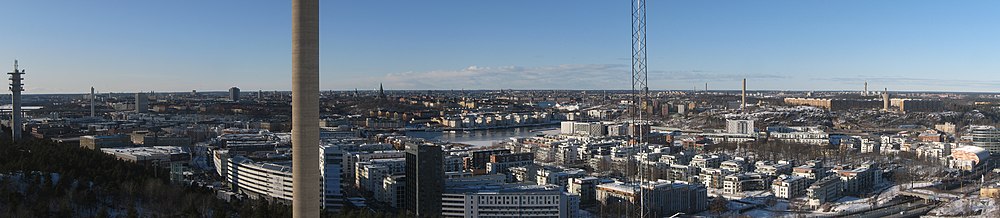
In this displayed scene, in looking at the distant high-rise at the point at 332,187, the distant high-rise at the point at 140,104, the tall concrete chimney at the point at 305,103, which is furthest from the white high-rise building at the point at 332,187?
the distant high-rise at the point at 140,104

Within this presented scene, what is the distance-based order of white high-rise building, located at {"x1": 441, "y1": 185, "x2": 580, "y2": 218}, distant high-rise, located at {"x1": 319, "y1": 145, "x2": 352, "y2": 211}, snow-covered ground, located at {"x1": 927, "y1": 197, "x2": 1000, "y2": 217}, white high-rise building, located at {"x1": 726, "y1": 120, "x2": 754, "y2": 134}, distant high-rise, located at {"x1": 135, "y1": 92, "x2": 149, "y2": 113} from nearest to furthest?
white high-rise building, located at {"x1": 441, "y1": 185, "x2": 580, "y2": 218} → snow-covered ground, located at {"x1": 927, "y1": 197, "x2": 1000, "y2": 217} → distant high-rise, located at {"x1": 319, "y1": 145, "x2": 352, "y2": 211} → white high-rise building, located at {"x1": 726, "y1": 120, "x2": 754, "y2": 134} → distant high-rise, located at {"x1": 135, "y1": 92, "x2": 149, "y2": 113}

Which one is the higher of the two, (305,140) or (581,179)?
(305,140)

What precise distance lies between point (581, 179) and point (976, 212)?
6.80 m

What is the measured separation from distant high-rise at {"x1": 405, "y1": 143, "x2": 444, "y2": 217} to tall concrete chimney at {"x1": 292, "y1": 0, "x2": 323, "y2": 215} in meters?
5.03

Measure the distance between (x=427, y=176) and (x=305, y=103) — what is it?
5.40 m

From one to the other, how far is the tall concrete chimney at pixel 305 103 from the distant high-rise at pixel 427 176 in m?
5.03

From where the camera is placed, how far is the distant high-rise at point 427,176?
40.0 feet

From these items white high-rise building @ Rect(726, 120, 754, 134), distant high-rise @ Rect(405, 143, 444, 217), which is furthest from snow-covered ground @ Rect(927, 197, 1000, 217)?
white high-rise building @ Rect(726, 120, 754, 134)

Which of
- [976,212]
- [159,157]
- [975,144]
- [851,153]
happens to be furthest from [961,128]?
[159,157]

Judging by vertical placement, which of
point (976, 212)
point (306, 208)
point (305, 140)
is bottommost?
point (976, 212)

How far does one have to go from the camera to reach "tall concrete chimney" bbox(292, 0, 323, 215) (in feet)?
23.0

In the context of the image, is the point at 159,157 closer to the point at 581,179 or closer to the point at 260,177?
the point at 260,177

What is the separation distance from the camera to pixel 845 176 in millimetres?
17172

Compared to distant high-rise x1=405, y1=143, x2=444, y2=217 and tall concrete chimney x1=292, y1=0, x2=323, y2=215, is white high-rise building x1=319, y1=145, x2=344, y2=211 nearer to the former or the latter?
distant high-rise x1=405, y1=143, x2=444, y2=217
